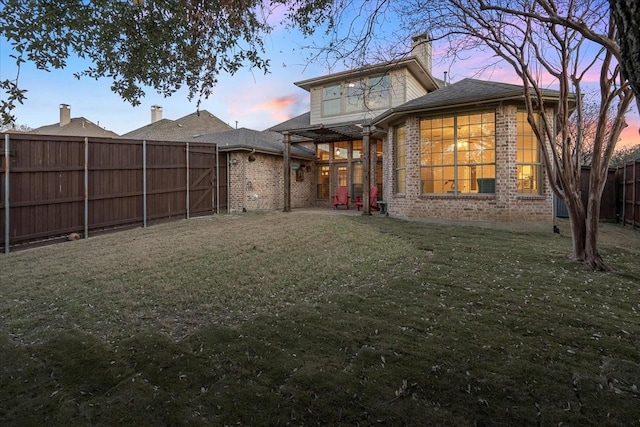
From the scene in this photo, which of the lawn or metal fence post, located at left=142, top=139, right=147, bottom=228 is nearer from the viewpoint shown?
the lawn

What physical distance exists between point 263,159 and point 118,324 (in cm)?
1304

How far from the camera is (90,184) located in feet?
29.6

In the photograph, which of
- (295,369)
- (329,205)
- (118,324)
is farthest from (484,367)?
(329,205)

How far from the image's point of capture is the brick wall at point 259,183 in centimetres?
1509

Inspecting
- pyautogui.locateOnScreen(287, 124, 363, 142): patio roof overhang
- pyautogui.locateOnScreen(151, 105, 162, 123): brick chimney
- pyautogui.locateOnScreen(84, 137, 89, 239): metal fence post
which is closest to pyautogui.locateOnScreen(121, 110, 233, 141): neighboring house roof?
pyautogui.locateOnScreen(151, 105, 162, 123): brick chimney

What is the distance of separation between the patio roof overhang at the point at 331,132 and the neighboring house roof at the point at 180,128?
1270cm

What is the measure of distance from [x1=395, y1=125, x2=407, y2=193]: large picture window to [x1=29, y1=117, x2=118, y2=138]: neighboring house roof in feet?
78.4

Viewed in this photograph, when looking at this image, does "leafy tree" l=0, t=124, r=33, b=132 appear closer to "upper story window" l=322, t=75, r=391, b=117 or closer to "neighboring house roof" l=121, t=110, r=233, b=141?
"neighboring house roof" l=121, t=110, r=233, b=141

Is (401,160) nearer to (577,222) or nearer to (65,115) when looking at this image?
(577,222)

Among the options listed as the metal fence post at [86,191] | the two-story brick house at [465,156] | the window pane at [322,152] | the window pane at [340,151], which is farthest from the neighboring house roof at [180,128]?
the two-story brick house at [465,156]

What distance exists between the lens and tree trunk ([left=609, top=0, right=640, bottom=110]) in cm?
141

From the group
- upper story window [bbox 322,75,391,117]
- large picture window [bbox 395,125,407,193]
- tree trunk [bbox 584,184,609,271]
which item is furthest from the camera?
upper story window [bbox 322,75,391,117]

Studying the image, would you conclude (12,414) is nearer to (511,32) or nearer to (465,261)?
(465,261)

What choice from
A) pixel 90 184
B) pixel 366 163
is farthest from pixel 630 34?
pixel 366 163
